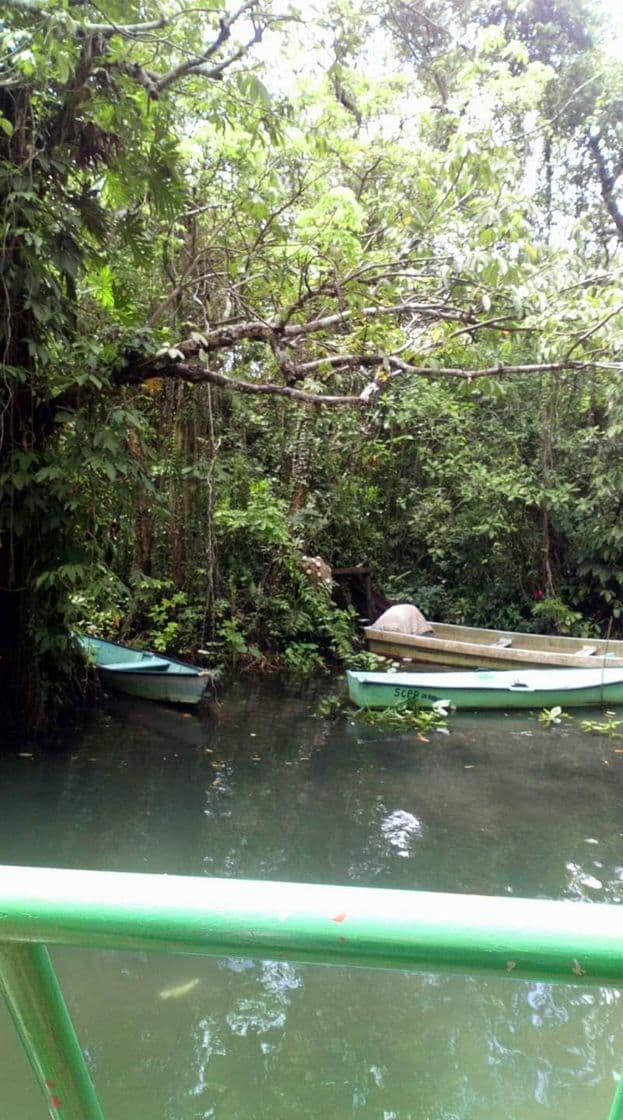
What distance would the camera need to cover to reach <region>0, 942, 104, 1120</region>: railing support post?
30.0 inches

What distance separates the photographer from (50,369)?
20.0 feet

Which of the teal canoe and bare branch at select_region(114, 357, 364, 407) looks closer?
bare branch at select_region(114, 357, 364, 407)

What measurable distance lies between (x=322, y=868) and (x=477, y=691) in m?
3.60

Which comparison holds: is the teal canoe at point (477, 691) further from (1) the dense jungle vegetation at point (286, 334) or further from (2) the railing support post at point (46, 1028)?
(2) the railing support post at point (46, 1028)

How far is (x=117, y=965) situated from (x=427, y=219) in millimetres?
5590

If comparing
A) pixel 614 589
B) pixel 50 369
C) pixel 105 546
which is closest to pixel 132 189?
pixel 50 369

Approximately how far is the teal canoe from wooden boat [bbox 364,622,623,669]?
2.69ft

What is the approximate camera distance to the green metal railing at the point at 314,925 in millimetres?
655

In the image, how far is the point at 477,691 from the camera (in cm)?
778

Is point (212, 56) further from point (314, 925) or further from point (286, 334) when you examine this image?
point (314, 925)

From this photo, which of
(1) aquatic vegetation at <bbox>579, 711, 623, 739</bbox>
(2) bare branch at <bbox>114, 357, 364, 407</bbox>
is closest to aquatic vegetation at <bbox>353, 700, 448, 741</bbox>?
(1) aquatic vegetation at <bbox>579, 711, 623, 739</bbox>

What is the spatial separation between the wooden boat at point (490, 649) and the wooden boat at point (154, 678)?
10.7 ft

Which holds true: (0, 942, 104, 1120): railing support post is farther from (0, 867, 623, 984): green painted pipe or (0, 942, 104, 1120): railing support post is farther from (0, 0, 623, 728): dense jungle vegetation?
(0, 0, 623, 728): dense jungle vegetation

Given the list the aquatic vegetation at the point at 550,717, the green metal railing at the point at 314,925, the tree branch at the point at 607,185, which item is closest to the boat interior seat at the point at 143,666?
the aquatic vegetation at the point at 550,717
